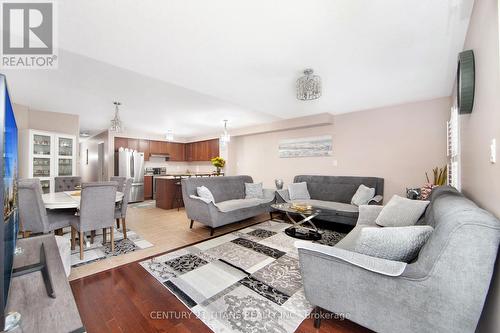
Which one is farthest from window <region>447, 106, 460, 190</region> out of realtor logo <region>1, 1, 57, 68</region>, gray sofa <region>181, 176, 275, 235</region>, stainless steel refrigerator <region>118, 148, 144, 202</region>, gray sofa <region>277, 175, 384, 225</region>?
stainless steel refrigerator <region>118, 148, 144, 202</region>

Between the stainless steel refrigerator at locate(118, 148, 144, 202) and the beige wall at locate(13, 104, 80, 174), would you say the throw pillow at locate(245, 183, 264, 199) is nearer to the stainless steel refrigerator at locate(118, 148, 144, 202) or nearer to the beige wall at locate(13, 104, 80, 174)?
the stainless steel refrigerator at locate(118, 148, 144, 202)

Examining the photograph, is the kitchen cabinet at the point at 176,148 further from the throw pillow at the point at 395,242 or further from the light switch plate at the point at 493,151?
the light switch plate at the point at 493,151

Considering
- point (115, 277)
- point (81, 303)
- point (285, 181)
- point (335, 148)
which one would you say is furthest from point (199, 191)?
point (335, 148)

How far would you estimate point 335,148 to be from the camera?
4.59 metres

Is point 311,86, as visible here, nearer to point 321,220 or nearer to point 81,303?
point 321,220

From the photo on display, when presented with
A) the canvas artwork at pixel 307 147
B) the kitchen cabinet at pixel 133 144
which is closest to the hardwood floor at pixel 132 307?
the canvas artwork at pixel 307 147

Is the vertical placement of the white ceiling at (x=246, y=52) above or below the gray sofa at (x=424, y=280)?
above

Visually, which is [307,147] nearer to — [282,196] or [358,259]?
[282,196]

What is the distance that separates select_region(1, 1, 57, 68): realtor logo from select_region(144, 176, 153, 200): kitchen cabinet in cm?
466

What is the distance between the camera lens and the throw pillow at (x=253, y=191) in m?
4.35

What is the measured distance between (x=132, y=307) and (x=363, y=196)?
3596 millimetres

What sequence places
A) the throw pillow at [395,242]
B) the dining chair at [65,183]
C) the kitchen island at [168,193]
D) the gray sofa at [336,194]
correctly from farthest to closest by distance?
the kitchen island at [168,193] < the dining chair at [65,183] < the gray sofa at [336,194] < the throw pillow at [395,242]

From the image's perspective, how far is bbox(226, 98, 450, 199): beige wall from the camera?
11.5 feet

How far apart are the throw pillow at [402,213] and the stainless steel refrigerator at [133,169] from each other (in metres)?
6.13
